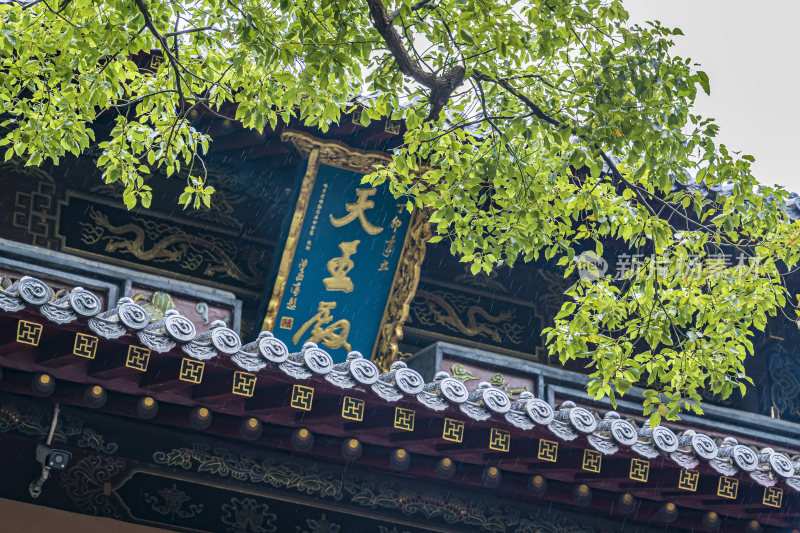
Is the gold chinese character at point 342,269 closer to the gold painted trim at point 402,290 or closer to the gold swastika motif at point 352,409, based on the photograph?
the gold painted trim at point 402,290

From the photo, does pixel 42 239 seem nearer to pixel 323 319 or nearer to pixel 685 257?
pixel 323 319

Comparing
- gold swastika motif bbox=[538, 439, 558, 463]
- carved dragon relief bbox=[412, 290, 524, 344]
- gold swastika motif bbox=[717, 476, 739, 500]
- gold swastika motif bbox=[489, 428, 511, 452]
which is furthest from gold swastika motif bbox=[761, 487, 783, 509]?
carved dragon relief bbox=[412, 290, 524, 344]

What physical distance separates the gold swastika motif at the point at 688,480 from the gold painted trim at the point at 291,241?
10.1ft

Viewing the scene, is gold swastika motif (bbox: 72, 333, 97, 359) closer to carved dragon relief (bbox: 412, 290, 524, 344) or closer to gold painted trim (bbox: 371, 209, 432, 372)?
gold painted trim (bbox: 371, 209, 432, 372)

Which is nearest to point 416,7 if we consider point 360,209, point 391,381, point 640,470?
point 360,209

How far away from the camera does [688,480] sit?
5.60 m

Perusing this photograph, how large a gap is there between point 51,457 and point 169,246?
2.15m

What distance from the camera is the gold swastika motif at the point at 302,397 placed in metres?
4.87

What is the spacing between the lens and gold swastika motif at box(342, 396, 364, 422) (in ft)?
16.2

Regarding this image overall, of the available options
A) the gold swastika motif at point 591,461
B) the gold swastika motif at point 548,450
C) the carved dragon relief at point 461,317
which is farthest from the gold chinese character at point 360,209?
the gold swastika motif at point 591,461

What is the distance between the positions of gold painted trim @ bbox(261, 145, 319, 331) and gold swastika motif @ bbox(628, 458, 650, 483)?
9.09 feet

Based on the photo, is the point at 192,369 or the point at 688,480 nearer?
the point at 192,369

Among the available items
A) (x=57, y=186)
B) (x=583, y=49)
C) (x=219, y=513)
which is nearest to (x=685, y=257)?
(x=583, y=49)

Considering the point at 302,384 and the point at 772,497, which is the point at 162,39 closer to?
the point at 302,384
